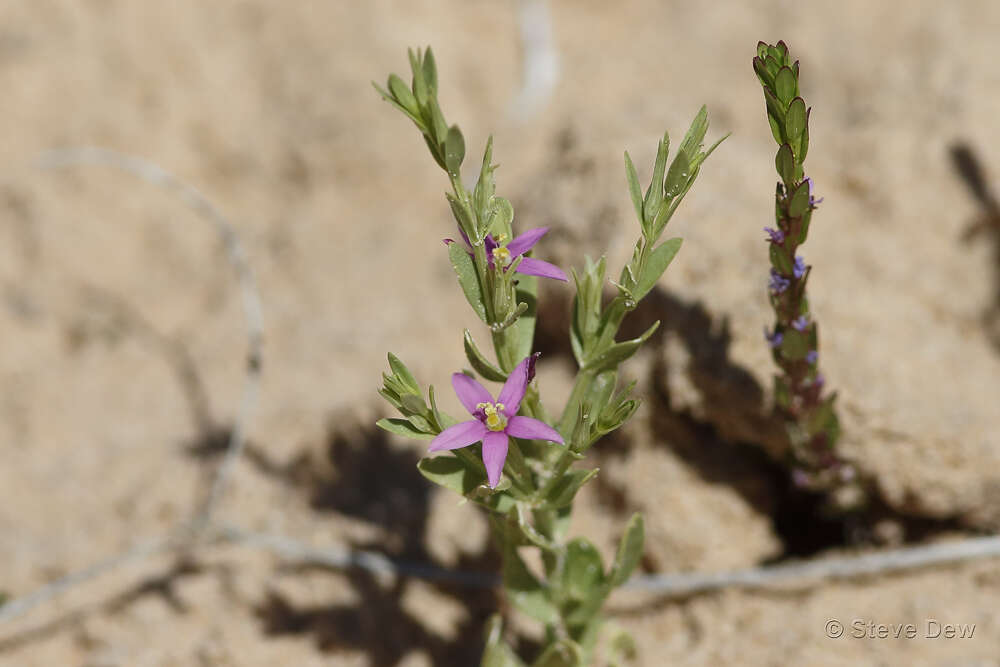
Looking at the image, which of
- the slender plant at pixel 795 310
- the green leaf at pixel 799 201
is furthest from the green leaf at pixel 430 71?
the green leaf at pixel 799 201

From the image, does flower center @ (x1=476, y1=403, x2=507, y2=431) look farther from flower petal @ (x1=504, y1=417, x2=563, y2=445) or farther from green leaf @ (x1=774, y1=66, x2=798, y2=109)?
green leaf @ (x1=774, y1=66, x2=798, y2=109)

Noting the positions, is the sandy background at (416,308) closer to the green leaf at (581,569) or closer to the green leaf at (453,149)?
the green leaf at (581,569)

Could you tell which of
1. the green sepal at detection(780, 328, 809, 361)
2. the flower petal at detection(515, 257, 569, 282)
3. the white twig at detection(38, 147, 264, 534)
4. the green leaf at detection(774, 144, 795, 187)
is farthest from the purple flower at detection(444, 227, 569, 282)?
the white twig at detection(38, 147, 264, 534)

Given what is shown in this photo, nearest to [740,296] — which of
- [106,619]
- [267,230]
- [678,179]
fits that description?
[678,179]

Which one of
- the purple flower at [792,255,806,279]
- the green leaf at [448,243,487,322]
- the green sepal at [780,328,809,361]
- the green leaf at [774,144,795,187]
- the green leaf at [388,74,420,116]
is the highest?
the green leaf at [388,74,420,116]

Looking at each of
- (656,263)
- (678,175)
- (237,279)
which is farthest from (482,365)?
(237,279)

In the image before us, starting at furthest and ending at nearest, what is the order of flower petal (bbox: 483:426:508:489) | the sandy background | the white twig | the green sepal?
the white twig → the sandy background → the green sepal → flower petal (bbox: 483:426:508:489)

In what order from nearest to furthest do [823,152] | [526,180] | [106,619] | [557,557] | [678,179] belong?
1. [678,179]
2. [557,557]
3. [106,619]
4. [823,152]
5. [526,180]

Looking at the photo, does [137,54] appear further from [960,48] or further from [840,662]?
[840,662]
